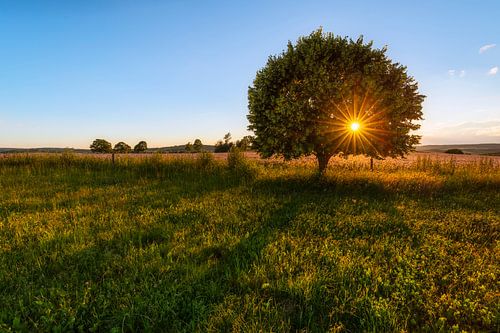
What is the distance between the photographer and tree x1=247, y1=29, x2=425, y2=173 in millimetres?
11562

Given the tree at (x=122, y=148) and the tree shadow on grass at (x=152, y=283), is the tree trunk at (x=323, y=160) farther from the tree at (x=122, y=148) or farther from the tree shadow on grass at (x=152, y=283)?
the tree at (x=122, y=148)

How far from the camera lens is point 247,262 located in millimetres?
4859

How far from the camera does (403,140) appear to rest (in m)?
12.2

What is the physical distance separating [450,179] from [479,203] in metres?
3.88

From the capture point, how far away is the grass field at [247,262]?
3.62 meters

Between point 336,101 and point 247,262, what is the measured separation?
8.58 metres

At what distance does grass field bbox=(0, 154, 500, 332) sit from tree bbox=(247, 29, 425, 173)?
276cm

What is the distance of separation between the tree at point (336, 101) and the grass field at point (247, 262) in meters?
2.76

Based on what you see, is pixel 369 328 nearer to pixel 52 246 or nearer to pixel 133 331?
pixel 133 331

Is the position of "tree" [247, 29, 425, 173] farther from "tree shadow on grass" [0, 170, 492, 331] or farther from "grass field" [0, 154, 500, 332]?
"tree shadow on grass" [0, 170, 492, 331]

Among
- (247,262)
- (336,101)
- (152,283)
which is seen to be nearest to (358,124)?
(336,101)

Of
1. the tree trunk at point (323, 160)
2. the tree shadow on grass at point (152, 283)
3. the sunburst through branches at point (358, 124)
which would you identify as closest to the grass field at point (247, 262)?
the tree shadow on grass at point (152, 283)

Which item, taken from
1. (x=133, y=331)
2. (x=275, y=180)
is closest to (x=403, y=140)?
(x=275, y=180)

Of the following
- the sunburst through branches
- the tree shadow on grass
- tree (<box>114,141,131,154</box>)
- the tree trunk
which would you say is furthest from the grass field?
tree (<box>114,141,131,154</box>)
